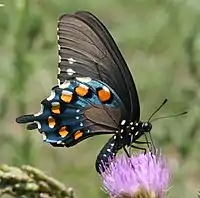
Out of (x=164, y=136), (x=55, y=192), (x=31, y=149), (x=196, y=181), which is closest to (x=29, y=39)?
(x=31, y=149)

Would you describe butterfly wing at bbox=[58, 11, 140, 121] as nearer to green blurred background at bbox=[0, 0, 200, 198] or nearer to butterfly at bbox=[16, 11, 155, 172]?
butterfly at bbox=[16, 11, 155, 172]

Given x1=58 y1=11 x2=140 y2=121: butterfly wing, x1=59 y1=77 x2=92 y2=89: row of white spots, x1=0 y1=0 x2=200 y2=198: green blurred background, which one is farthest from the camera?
x1=0 y1=0 x2=200 y2=198: green blurred background

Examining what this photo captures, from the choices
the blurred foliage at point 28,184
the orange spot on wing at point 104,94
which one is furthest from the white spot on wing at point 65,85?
the blurred foliage at point 28,184

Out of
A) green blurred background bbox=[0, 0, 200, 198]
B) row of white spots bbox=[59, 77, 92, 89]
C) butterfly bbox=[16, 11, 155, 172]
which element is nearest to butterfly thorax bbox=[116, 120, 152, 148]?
butterfly bbox=[16, 11, 155, 172]

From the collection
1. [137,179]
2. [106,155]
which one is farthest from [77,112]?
[137,179]

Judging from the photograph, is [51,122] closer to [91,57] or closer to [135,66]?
[91,57]

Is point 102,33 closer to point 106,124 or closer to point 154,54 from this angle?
point 106,124
